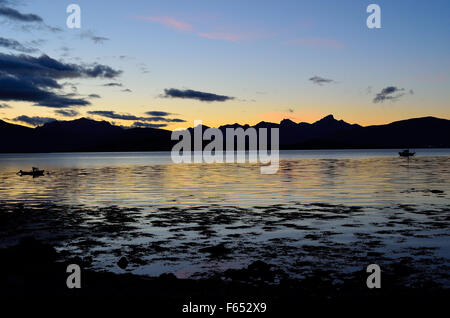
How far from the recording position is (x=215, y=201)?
42.9 meters

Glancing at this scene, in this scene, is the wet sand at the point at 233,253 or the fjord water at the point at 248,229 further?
the fjord water at the point at 248,229

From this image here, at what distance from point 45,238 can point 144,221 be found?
7590 mm

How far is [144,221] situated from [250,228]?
8.84 meters

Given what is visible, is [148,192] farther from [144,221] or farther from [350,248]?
[350,248]

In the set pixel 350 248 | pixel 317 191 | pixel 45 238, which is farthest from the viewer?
pixel 317 191

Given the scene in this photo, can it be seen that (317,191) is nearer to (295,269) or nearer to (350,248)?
(350,248)

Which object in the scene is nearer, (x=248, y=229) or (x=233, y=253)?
(x=233, y=253)

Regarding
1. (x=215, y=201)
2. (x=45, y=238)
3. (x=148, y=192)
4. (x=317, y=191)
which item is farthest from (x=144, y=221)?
(x=317, y=191)

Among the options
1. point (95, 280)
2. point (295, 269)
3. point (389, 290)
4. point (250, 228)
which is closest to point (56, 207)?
point (250, 228)

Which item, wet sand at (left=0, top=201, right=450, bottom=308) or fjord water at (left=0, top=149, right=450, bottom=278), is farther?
fjord water at (left=0, top=149, right=450, bottom=278)

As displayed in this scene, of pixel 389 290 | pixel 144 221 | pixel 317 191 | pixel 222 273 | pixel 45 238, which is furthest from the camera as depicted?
pixel 317 191
